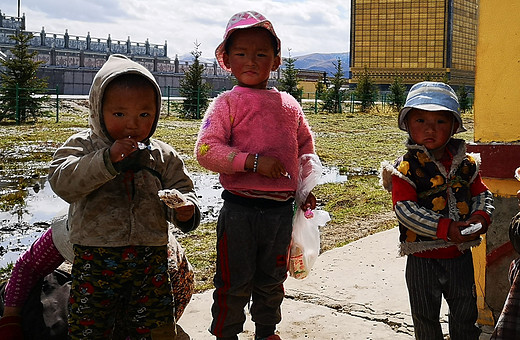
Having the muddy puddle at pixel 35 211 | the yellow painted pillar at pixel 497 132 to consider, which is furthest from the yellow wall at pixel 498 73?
the muddy puddle at pixel 35 211

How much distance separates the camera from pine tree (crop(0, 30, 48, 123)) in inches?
746

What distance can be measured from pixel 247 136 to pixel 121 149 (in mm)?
634

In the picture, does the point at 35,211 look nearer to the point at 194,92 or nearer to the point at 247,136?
the point at 247,136

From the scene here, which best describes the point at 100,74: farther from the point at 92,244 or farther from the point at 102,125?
the point at 92,244

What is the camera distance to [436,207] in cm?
229

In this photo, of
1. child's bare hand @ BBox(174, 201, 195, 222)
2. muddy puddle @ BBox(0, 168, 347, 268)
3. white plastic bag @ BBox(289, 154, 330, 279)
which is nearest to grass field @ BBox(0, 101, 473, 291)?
muddy puddle @ BBox(0, 168, 347, 268)

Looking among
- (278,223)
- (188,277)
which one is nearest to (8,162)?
(188,277)

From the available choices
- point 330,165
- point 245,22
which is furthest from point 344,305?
point 330,165

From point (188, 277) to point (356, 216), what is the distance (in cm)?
307

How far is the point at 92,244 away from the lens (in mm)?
2170

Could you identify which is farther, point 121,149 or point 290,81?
point 290,81

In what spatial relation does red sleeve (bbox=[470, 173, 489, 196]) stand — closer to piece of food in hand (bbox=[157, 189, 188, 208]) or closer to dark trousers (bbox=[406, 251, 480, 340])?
dark trousers (bbox=[406, 251, 480, 340])

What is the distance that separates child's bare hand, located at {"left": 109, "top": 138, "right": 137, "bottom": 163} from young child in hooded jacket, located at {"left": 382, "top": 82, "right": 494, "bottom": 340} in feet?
3.41

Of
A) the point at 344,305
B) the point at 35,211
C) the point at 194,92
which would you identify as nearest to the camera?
the point at 344,305
